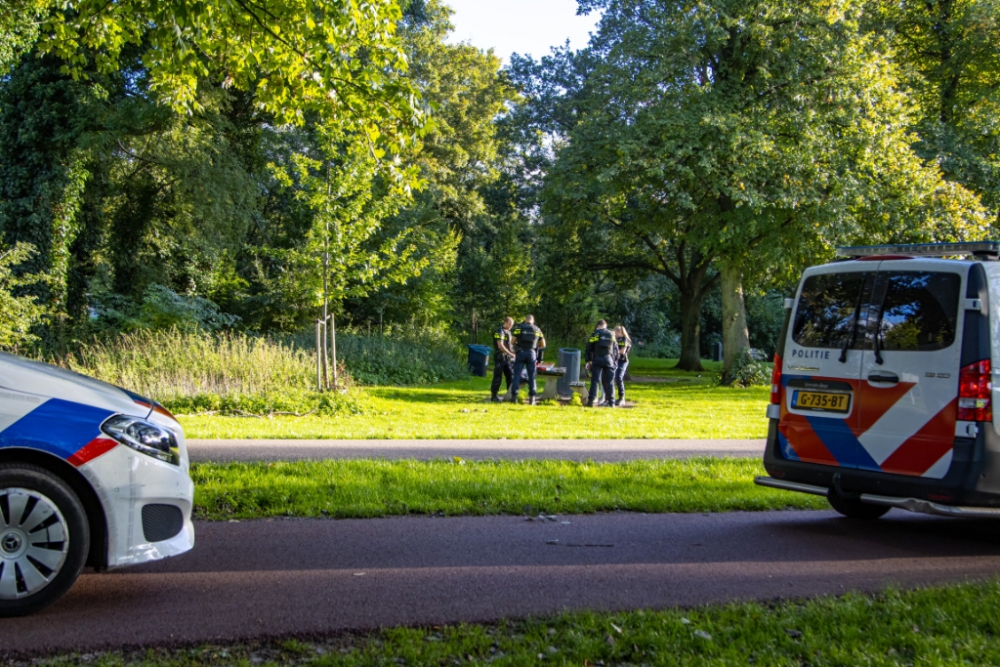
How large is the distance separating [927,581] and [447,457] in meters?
5.54

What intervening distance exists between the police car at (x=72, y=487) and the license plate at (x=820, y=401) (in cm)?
474

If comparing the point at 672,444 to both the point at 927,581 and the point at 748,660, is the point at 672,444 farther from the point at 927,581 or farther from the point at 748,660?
the point at 748,660

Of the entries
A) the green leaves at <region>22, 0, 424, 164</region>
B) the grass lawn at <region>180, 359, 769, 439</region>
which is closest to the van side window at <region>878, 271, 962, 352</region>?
the green leaves at <region>22, 0, 424, 164</region>

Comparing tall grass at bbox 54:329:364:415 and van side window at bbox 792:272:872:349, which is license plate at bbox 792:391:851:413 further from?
tall grass at bbox 54:329:364:415

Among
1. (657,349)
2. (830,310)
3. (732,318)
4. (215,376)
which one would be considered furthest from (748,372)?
(657,349)

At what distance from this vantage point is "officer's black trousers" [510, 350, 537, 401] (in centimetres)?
1822

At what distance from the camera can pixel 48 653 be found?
3.92 m

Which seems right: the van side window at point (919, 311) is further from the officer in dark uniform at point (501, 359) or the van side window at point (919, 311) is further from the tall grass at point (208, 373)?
the officer in dark uniform at point (501, 359)

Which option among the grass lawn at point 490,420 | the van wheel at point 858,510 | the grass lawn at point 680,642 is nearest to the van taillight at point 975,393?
the grass lawn at point 680,642

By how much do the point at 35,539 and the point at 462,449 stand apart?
6875 mm

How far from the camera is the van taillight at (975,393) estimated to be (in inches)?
239

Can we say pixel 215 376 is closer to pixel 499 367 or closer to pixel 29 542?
pixel 499 367

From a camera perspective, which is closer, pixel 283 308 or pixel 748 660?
pixel 748 660

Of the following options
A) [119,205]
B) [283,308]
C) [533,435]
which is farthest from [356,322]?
[533,435]
